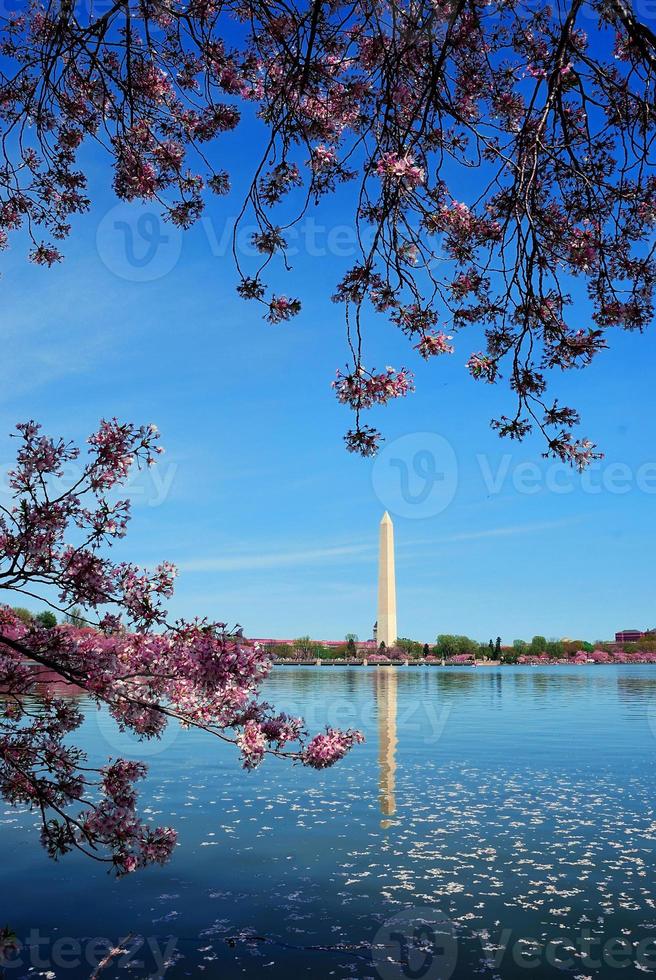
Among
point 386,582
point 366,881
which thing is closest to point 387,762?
point 366,881

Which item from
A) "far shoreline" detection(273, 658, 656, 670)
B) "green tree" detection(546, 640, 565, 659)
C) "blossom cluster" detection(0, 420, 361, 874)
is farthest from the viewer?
"green tree" detection(546, 640, 565, 659)

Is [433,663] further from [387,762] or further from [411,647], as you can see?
[387,762]

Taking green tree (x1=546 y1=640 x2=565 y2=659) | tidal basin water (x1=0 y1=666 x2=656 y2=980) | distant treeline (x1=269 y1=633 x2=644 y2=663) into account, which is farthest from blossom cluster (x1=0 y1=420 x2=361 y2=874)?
green tree (x1=546 y1=640 x2=565 y2=659)

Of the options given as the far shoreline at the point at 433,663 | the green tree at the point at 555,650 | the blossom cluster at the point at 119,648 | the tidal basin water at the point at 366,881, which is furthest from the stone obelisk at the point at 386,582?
the blossom cluster at the point at 119,648

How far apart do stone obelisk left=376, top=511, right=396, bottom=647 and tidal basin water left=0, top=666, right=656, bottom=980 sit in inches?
2801

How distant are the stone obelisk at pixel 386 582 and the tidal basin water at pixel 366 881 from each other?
233 feet

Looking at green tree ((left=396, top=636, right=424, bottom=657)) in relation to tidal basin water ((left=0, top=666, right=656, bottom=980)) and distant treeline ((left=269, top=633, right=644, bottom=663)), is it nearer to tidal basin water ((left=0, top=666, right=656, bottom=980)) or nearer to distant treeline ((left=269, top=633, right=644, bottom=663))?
distant treeline ((left=269, top=633, right=644, bottom=663))

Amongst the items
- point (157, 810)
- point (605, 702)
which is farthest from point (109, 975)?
point (605, 702)

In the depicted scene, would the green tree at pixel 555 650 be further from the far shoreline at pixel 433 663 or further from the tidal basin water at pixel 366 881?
the tidal basin water at pixel 366 881

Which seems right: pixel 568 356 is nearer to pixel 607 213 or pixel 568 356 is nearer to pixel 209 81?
pixel 607 213

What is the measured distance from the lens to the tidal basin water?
6.89 meters

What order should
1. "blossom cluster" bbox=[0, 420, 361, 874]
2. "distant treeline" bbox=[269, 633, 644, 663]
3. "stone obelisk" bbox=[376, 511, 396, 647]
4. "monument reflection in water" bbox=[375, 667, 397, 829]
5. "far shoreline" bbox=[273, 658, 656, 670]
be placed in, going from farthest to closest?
"distant treeline" bbox=[269, 633, 644, 663] → "far shoreline" bbox=[273, 658, 656, 670] → "stone obelisk" bbox=[376, 511, 396, 647] → "monument reflection in water" bbox=[375, 667, 397, 829] → "blossom cluster" bbox=[0, 420, 361, 874]

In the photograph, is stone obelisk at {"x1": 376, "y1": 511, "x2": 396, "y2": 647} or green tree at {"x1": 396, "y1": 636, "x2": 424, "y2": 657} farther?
green tree at {"x1": 396, "y1": 636, "x2": 424, "y2": 657}

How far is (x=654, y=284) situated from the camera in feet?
21.1
